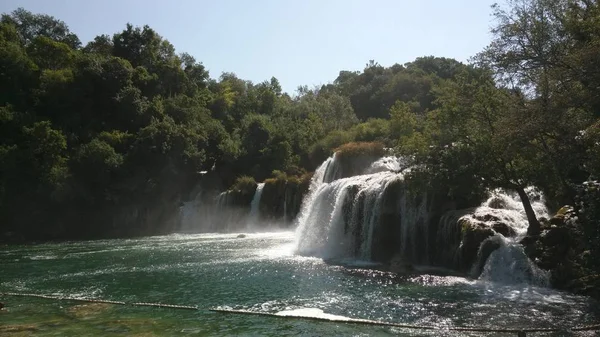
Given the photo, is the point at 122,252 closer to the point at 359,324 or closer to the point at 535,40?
the point at 359,324

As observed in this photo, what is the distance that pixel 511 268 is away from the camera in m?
15.5

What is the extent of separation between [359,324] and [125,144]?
3468cm

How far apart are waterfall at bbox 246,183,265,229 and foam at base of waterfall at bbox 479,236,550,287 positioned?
22147mm

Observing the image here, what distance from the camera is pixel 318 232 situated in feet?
81.7

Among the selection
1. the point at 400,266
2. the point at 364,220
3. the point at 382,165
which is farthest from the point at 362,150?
the point at 400,266

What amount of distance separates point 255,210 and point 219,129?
13.4 m

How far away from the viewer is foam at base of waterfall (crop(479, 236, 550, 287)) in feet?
49.3

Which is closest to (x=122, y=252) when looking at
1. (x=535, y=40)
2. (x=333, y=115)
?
(x=535, y=40)

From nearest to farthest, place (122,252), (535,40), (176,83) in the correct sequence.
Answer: (535,40) → (122,252) → (176,83)

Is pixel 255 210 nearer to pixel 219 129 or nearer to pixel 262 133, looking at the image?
pixel 262 133

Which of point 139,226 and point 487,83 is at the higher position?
point 487,83

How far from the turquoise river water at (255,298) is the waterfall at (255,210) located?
12765 mm

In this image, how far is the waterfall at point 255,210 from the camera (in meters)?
36.0

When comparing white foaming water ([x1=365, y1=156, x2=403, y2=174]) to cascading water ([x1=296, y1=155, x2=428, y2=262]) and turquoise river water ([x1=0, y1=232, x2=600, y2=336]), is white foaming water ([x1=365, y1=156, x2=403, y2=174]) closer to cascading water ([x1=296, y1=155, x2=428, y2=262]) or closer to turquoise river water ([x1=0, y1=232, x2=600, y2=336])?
cascading water ([x1=296, y1=155, x2=428, y2=262])
